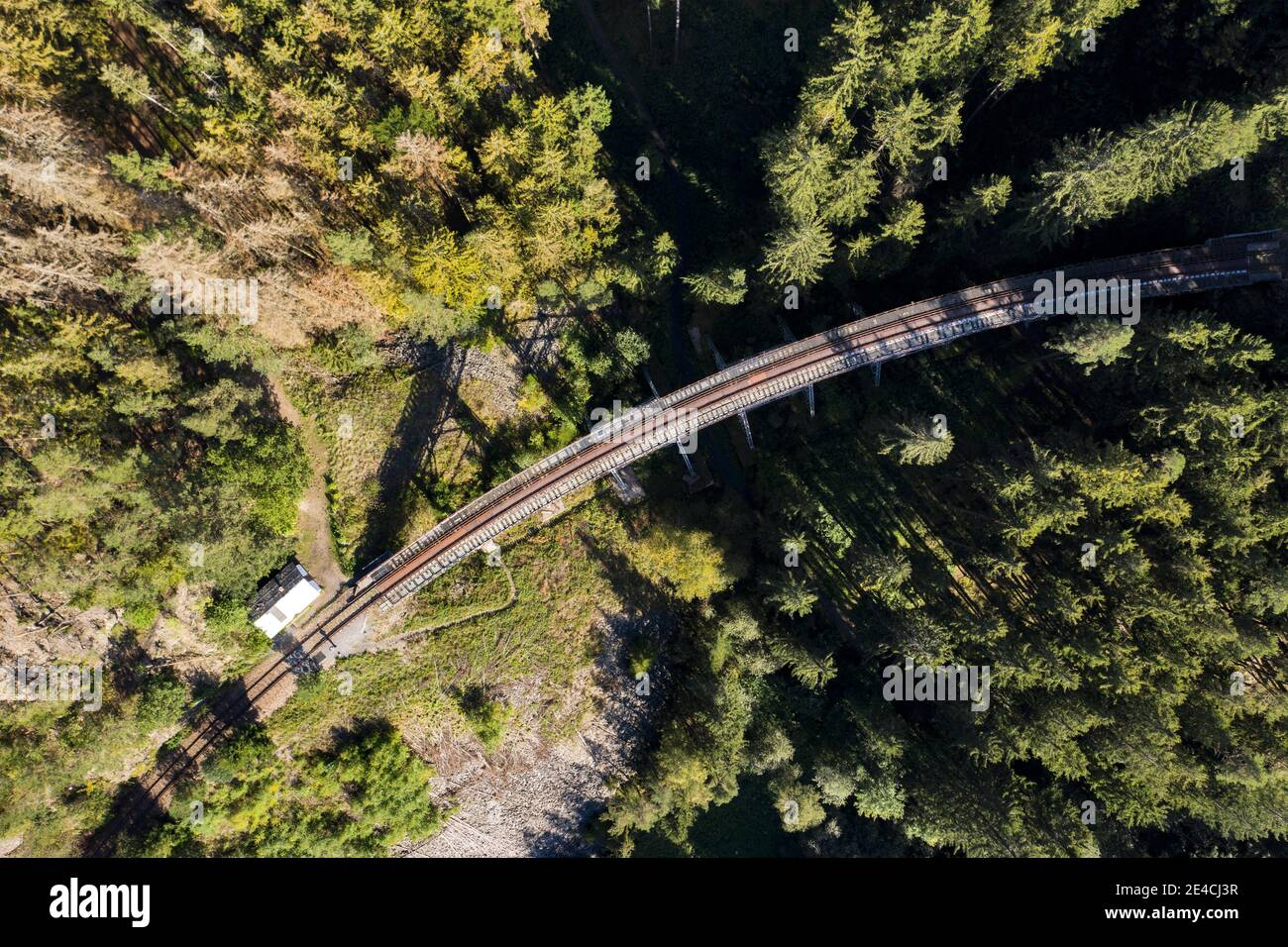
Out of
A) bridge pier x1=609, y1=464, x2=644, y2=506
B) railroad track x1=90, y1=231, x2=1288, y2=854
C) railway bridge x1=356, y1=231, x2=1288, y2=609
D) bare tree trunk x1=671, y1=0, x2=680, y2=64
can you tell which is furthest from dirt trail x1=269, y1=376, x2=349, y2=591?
bare tree trunk x1=671, y1=0, x2=680, y2=64

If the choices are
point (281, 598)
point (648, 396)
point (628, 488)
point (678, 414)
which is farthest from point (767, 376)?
point (281, 598)

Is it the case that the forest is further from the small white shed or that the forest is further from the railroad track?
the small white shed

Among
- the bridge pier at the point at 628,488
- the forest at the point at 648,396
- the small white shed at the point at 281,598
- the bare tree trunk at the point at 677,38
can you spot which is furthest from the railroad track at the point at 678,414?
the bare tree trunk at the point at 677,38

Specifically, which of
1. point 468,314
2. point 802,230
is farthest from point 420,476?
point 802,230

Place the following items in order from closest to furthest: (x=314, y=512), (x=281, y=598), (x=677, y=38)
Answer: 1. (x=281, y=598)
2. (x=314, y=512)
3. (x=677, y=38)

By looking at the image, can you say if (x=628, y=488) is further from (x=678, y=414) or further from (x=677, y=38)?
(x=677, y=38)
